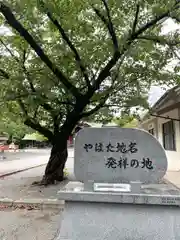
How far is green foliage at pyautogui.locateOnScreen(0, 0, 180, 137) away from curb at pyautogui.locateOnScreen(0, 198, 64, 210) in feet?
8.96

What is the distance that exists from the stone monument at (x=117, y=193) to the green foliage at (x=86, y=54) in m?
2.82

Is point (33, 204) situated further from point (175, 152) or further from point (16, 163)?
point (16, 163)

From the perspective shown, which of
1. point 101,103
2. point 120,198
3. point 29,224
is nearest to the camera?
point 120,198

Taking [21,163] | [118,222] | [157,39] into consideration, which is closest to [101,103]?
[157,39]

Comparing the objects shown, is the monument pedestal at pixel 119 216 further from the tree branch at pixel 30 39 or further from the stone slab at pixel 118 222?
the tree branch at pixel 30 39

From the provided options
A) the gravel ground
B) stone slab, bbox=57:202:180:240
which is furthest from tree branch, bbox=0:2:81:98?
stone slab, bbox=57:202:180:240

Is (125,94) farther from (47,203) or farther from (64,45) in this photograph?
(47,203)

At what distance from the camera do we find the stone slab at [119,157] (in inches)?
176

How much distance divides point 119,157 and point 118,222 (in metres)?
1.04

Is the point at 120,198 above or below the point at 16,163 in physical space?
above

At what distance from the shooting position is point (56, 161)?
9719 mm

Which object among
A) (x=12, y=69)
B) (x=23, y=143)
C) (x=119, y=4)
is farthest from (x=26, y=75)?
(x=23, y=143)

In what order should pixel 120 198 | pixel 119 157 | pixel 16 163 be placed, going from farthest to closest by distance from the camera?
1. pixel 16 163
2. pixel 119 157
3. pixel 120 198

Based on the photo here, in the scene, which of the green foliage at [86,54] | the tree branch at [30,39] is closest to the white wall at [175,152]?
the green foliage at [86,54]
